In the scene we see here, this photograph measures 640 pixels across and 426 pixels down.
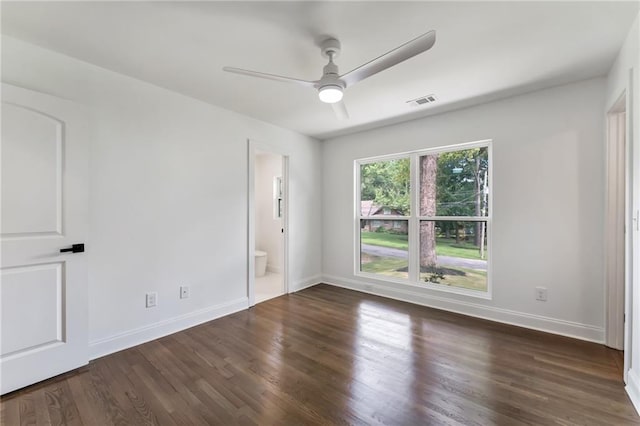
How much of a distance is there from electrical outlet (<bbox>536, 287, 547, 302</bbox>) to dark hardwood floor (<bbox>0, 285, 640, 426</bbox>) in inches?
13.5

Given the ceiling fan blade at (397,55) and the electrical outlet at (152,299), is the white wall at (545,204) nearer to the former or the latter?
the ceiling fan blade at (397,55)

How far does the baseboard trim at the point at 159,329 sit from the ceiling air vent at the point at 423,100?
313cm

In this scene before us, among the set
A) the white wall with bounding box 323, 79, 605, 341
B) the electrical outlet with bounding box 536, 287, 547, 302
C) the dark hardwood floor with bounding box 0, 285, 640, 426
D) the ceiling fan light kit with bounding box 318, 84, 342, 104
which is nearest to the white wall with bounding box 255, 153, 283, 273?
the dark hardwood floor with bounding box 0, 285, 640, 426

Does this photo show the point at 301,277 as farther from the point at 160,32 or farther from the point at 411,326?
the point at 160,32

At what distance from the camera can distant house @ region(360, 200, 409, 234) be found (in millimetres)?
4035

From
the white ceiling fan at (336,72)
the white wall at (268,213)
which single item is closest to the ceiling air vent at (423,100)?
the white ceiling fan at (336,72)

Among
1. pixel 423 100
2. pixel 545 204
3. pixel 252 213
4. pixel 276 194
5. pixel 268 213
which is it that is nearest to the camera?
pixel 545 204

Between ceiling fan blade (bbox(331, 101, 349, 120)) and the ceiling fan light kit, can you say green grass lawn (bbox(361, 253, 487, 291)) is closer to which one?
Answer: ceiling fan blade (bbox(331, 101, 349, 120))

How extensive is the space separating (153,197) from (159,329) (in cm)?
131

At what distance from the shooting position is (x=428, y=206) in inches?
148

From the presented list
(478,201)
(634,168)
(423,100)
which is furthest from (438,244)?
(634,168)

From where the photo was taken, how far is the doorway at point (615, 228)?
2.42 m

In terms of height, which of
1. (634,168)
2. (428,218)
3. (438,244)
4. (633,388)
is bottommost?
(633,388)

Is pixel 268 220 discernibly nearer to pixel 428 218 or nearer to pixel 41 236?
pixel 428 218
